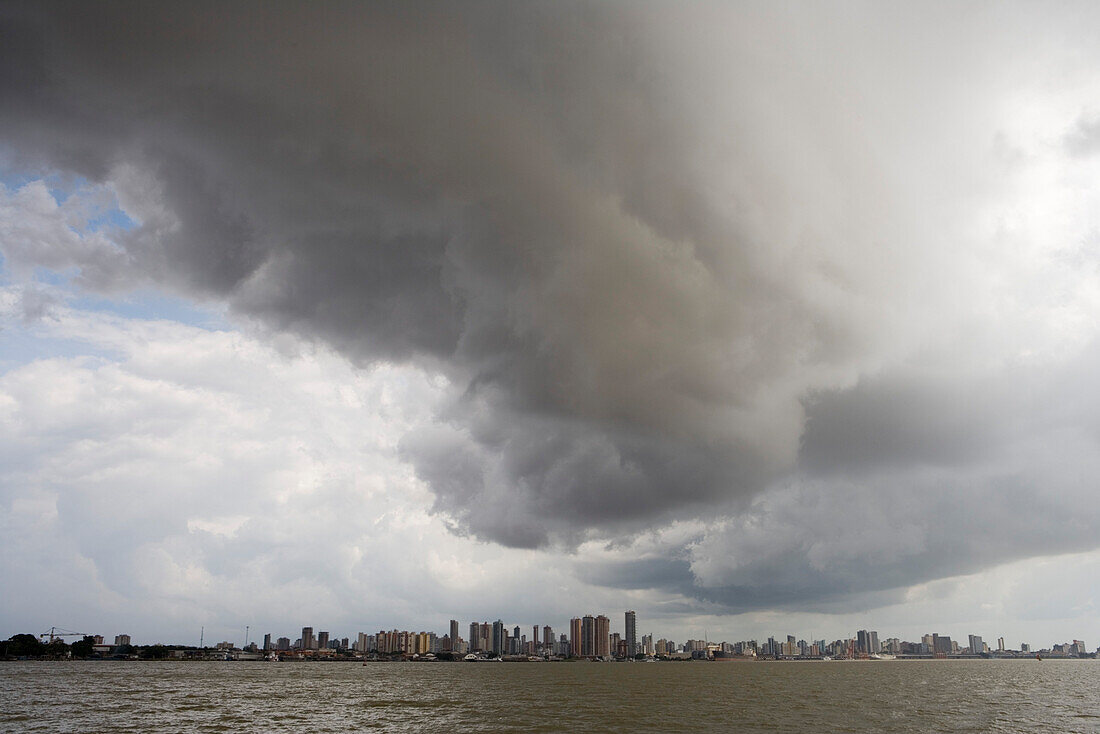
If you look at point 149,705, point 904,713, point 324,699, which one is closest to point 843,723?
point 904,713

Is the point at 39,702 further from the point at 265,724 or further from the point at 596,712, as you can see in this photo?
the point at 596,712

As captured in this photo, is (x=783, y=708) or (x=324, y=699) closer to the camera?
(x=783, y=708)

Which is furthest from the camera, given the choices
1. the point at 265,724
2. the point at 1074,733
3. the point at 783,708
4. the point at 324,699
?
the point at 324,699

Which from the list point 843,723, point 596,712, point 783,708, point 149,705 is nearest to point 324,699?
point 149,705

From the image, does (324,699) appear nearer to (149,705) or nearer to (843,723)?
(149,705)

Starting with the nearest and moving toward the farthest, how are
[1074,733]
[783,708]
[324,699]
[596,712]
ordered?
1. [1074,733]
2. [596,712]
3. [783,708]
4. [324,699]

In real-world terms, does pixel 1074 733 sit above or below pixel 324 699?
above

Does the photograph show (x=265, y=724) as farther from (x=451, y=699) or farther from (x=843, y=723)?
(x=843, y=723)

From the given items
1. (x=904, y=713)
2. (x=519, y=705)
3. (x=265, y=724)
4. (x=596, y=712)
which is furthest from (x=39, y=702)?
(x=904, y=713)

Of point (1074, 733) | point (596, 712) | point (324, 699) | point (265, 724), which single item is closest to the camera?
point (1074, 733)
